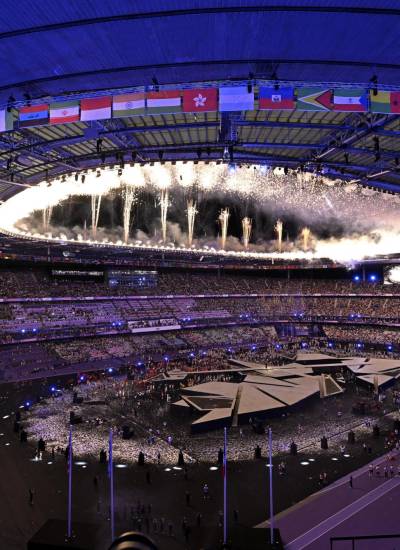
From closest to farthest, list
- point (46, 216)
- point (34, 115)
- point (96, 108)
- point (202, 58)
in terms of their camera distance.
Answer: point (202, 58) → point (96, 108) → point (34, 115) → point (46, 216)

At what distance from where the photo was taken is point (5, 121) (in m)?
15.0

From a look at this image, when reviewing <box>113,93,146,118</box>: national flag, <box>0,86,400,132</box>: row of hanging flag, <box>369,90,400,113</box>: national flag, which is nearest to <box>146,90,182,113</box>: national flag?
<box>0,86,400,132</box>: row of hanging flag

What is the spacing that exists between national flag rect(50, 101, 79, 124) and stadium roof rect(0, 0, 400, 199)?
0.38 m

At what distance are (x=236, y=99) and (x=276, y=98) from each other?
1251mm

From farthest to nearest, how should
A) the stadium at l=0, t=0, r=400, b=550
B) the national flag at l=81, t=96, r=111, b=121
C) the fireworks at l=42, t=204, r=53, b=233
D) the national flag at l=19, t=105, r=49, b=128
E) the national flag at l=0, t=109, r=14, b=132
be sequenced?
the fireworks at l=42, t=204, r=53, b=233, the national flag at l=0, t=109, r=14, b=132, the national flag at l=19, t=105, r=49, b=128, the national flag at l=81, t=96, r=111, b=121, the stadium at l=0, t=0, r=400, b=550

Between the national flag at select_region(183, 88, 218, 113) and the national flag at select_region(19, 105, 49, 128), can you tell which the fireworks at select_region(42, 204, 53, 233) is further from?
the national flag at select_region(183, 88, 218, 113)

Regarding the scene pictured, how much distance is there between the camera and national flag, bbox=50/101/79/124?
1449 cm

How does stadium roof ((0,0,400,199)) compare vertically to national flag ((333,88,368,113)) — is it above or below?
above

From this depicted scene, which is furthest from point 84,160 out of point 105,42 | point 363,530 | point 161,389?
point 161,389

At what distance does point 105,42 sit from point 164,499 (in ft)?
57.1

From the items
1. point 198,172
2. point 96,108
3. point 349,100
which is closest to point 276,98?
point 349,100

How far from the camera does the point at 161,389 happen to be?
3831cm

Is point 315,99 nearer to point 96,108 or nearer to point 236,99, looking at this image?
point 236,99

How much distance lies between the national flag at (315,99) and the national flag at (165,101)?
3814mm
